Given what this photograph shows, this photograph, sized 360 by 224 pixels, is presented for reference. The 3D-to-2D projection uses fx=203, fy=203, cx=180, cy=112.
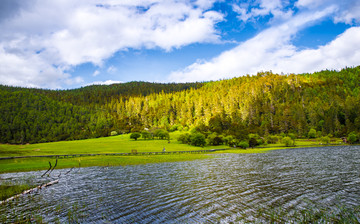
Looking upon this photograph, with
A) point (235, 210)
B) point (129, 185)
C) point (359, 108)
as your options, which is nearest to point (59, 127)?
point (129, 185)

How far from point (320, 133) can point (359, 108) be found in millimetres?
45876

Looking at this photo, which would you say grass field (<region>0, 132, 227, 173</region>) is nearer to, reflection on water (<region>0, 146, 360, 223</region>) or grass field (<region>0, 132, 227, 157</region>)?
grass field (<region>0, 132, 227, 157</region>)

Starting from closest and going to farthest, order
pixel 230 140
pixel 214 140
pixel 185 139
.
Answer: pixel 230 140 → pixel 214 140 → pixel 185 139

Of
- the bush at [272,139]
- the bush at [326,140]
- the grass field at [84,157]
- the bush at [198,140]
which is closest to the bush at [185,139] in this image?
the bush at [198,140]

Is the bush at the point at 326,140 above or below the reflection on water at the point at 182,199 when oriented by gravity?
below

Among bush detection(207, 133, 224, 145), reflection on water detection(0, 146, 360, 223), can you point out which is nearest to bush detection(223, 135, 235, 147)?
bush detection(207, 133, 224, 145)

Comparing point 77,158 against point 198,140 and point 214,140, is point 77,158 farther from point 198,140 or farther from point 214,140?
point 214,140

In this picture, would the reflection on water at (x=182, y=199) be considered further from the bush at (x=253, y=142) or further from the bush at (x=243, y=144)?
the bush at (x=253, y=142)

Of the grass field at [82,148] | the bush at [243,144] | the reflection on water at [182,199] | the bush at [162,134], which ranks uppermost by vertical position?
the bush at [162,134]

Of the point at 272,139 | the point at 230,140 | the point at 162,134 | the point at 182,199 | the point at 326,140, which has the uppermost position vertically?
the point at 162,134

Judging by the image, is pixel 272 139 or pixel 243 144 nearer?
pixel 243 144

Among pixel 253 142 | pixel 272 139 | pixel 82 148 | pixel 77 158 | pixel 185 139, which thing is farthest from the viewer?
pixel 272 139

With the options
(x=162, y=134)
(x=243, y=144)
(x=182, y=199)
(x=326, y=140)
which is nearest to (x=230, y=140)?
(x=243, y=144)

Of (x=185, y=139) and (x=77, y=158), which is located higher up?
(x=185, y=139)
